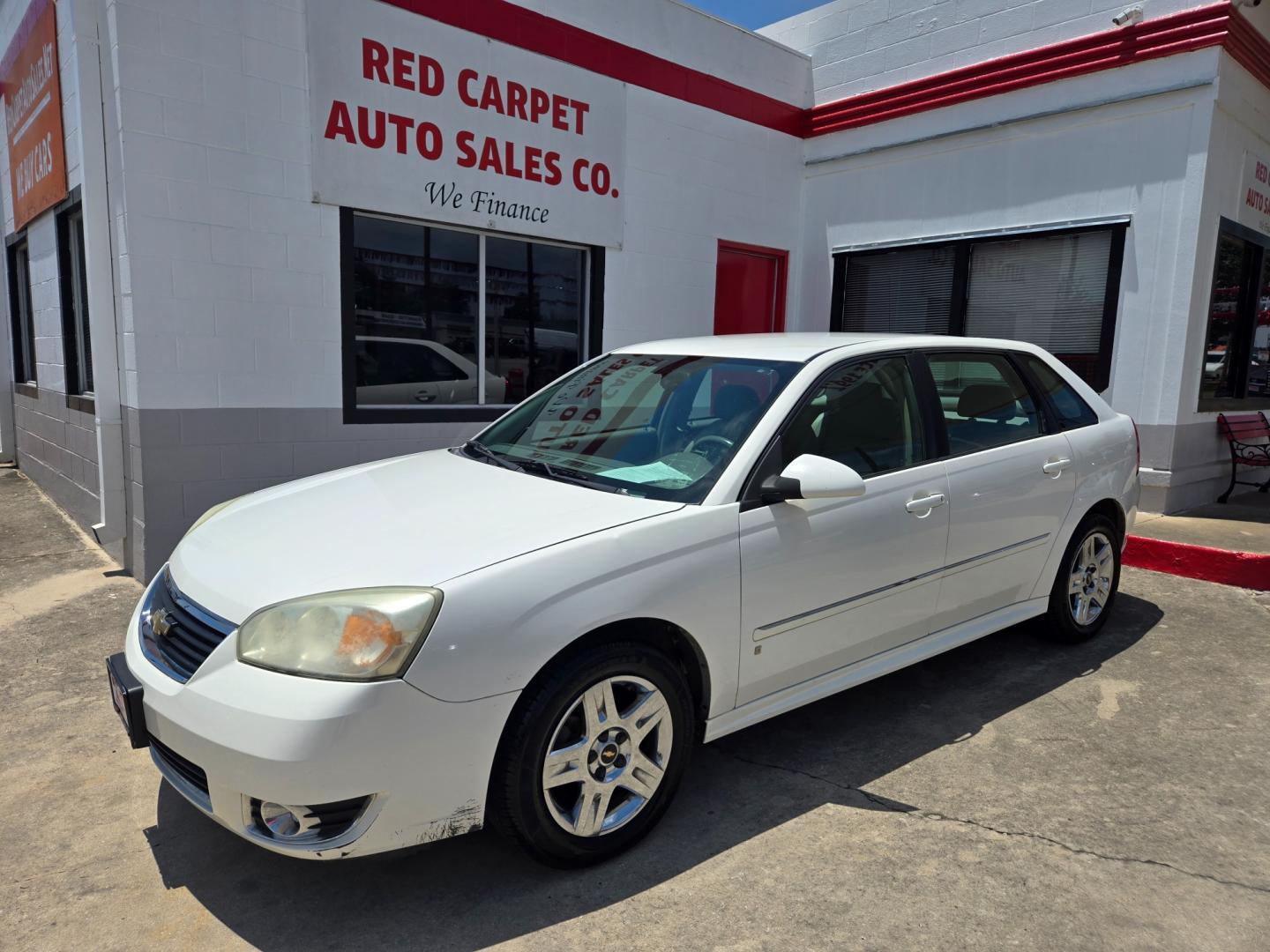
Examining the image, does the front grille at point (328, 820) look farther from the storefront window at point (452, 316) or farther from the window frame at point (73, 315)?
the window frame at point (73, 315)

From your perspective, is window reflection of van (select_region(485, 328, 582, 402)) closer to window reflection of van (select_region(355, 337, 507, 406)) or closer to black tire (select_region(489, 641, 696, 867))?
window reflection of van (select_region(355, 337, 507, 406))

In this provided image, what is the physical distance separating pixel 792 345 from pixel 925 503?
0.87 m

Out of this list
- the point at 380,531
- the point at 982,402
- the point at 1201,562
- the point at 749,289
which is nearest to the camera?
the point at 380,531

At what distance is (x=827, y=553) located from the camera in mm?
3146

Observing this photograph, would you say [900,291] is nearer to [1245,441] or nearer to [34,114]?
[1245,441]

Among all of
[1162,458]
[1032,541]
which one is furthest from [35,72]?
[1162,458]

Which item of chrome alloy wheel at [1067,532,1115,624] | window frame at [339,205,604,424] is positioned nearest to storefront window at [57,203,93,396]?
window frame at [339,205,604,424]

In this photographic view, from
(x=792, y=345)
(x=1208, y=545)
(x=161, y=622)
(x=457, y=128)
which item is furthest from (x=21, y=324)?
(x=1208, y=545)

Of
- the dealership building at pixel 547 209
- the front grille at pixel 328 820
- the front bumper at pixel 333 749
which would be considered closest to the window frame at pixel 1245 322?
the dealership building at pixel 547 209

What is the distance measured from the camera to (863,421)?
139 inches

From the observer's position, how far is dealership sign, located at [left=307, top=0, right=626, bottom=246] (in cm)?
616

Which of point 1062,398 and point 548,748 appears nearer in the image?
point 548,748

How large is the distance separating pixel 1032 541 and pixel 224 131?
5.45 meters

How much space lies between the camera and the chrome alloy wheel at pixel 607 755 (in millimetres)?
2570
